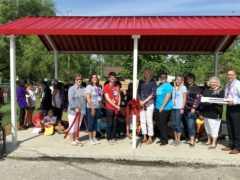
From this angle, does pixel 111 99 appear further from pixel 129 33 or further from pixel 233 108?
pixel 233 108

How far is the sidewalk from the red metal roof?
2.62 metres

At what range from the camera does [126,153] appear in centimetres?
762

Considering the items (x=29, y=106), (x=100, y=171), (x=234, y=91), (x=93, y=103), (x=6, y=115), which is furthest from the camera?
(x=6, y=115)

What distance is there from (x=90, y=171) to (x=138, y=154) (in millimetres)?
1375

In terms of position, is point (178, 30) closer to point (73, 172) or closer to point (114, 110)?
point (114, 110)

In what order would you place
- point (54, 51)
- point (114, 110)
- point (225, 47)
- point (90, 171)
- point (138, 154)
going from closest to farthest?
point (90, 171)
point (138, 154)
point (114, 110)
point (225, 47)
point (54, 51)

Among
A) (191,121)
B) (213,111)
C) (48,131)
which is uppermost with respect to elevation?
(213,111)

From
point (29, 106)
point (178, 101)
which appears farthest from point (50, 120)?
point (178, 101)

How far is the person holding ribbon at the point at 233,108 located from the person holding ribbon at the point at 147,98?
170cm

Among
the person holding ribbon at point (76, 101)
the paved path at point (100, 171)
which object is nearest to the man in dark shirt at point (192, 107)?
the paved path at point (100, 171)

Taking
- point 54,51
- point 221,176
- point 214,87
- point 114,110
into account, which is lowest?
point 221,176

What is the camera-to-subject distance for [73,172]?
650cm

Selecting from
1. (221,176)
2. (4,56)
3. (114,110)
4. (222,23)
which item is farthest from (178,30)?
(4,56)

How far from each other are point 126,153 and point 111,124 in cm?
110
